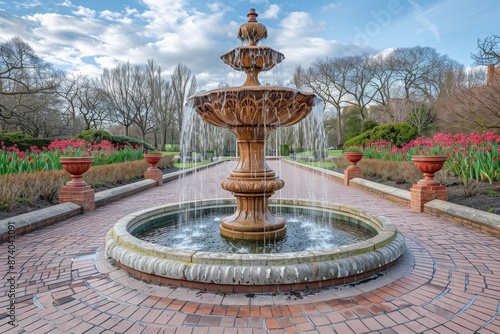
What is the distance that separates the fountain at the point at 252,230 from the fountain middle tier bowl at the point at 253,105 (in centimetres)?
1

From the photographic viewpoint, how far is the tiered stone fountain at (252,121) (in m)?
4.04

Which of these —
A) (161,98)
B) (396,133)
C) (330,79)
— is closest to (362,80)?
(330,79)

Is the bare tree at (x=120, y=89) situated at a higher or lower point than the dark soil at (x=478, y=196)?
higher

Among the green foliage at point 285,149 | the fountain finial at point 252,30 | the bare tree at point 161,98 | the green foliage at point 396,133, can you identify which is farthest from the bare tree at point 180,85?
the fountain finial at point 252,30

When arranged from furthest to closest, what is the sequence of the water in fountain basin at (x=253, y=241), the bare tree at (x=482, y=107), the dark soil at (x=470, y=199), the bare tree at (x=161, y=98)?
the bare tree at (x=161, y=98)
the bare tree at (x=482, y=107)
the dark soil at (x=470, y=199)
the water in fountain basin at (x=253, y=241)

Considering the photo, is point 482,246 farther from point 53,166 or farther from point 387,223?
point 53,166

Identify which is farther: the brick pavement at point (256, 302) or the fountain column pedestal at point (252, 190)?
the fountain column pedestal at point (252, 190)

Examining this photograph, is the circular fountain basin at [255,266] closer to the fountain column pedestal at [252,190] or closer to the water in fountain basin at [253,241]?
the water in fountain basin at [253,241]

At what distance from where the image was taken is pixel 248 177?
4.58m

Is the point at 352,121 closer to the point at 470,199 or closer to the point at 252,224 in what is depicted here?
the point at 470,199

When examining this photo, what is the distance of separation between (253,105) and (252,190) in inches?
49.3

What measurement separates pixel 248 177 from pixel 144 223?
2029mm

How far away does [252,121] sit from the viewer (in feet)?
13.9

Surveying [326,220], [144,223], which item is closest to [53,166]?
[144,223]
